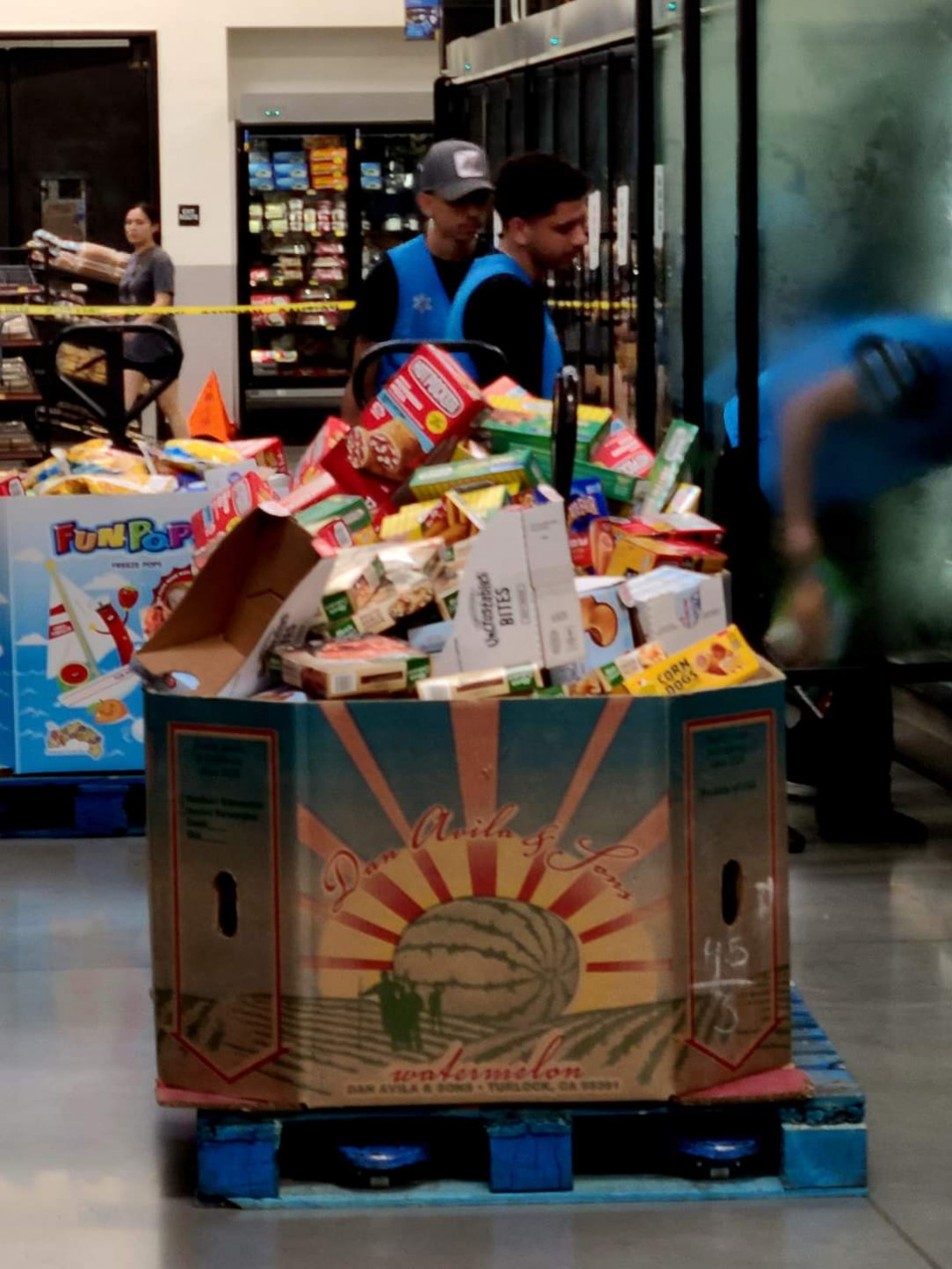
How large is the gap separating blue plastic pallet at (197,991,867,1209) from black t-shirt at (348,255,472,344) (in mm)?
3248

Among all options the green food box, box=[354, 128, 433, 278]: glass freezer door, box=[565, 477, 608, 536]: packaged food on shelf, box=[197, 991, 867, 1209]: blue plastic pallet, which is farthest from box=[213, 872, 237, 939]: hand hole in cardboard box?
box=[354, 128, 433, 278]: glass freezer door

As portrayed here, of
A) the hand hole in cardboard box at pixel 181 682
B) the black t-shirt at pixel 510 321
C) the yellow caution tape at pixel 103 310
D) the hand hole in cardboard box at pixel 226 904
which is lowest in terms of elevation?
the hand hole in cardboard box at pixel 226 904

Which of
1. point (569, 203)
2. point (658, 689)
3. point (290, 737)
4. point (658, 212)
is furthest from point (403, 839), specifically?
point (658, 212)

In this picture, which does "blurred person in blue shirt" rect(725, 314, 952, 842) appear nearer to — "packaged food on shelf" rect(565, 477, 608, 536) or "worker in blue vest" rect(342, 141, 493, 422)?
"worker in blue vest" rect(342, 141, 493, 422)

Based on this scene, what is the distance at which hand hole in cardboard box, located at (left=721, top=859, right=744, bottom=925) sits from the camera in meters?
3.34

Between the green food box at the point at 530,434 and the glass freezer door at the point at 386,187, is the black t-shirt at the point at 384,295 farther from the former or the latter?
the glass freezer door at the point at 386,187

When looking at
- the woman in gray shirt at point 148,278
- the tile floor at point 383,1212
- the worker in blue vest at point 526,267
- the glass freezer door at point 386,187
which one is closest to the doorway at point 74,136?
the glass freezer door at point 386,187

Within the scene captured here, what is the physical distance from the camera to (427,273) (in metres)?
6.16

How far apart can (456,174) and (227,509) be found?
6.43 feet

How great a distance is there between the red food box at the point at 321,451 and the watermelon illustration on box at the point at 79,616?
1.29 metres

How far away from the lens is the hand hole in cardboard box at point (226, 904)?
3.32 meters

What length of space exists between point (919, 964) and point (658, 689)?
1.55 metres

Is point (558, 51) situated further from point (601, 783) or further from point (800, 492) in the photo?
point (601, 783)

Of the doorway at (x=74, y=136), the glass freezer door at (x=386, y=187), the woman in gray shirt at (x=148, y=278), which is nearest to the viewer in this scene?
the woman in gray shirt at (x=148, y=278)
